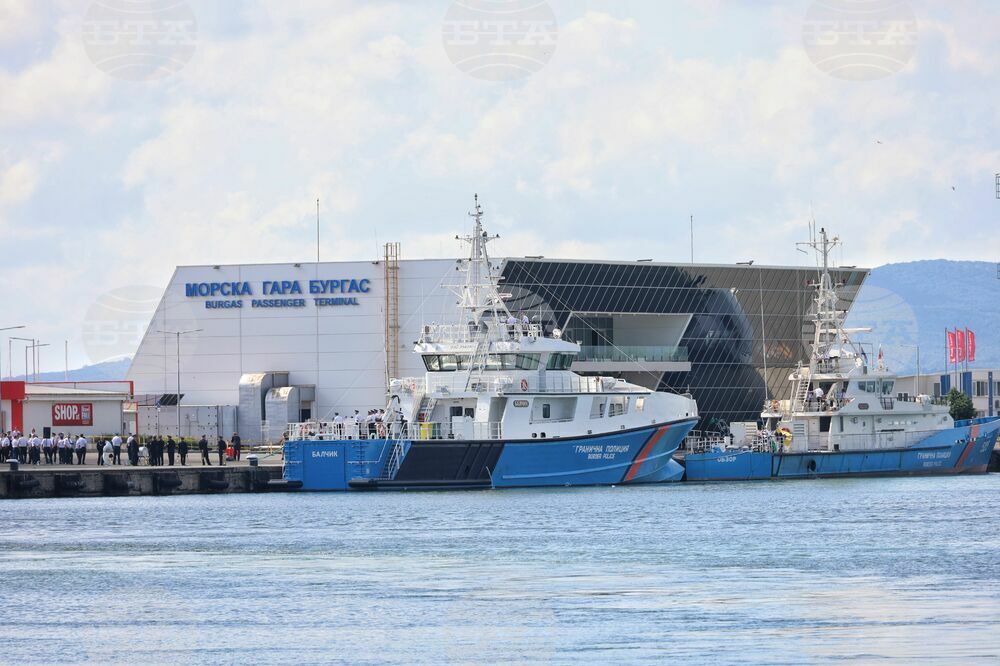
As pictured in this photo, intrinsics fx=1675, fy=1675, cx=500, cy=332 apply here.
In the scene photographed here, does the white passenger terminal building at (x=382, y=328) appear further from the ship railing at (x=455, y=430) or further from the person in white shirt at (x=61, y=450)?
the ship railing at (x=455, y=430)

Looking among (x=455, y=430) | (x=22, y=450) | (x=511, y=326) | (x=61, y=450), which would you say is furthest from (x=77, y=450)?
(x=511, y=326)

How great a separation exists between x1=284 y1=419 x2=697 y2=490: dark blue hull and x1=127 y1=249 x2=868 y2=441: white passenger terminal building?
84.2 feet

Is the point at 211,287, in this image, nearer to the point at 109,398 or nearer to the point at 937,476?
the point at 109,398

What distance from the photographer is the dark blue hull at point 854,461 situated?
60.7 meters

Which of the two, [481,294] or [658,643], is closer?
[658,643]

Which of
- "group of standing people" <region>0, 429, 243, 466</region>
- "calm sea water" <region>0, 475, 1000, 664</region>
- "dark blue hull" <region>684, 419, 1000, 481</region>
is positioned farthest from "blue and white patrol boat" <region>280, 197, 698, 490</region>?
"dark blue hull" <region>684, 419, 1000, 481</region>

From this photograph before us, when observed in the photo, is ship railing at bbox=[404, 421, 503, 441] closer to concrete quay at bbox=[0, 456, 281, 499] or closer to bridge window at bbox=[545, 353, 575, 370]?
bridge window at bbox=[545, 353, 575, 370]

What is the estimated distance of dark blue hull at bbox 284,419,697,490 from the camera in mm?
51344

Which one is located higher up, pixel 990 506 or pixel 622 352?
pixel 622 352

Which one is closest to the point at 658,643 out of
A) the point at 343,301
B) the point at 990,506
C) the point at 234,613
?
the point at 234,613

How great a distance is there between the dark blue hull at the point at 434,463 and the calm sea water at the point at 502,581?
86.4 inches

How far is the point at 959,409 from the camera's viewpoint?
99.9 metres

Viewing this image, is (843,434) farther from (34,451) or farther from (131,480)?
(34,451)

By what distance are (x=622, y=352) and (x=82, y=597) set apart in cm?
5338
